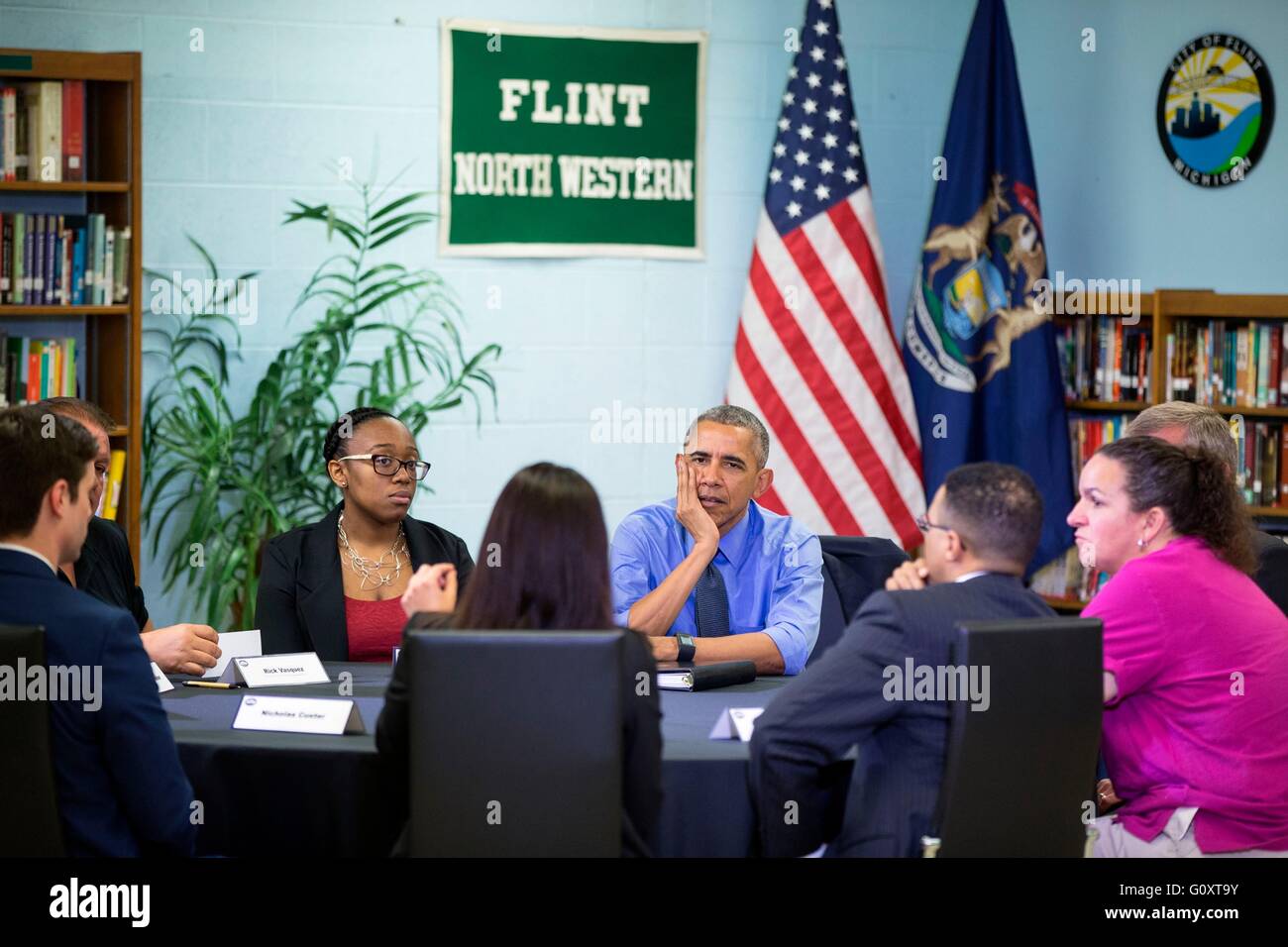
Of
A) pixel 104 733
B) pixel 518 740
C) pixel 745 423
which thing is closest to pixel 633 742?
pixel 518 740

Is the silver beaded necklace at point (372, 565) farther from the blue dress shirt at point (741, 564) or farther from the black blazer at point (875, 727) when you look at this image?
the black blazer at point (875, 727)

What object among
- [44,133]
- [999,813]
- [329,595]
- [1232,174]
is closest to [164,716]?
[329,595]

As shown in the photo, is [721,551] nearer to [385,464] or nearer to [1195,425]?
[385,464]

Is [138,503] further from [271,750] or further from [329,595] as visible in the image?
[271,750]

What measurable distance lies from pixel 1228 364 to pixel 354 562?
310 cm

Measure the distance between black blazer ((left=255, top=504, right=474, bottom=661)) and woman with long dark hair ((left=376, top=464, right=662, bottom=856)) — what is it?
44.3 inches

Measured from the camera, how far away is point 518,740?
2.29m

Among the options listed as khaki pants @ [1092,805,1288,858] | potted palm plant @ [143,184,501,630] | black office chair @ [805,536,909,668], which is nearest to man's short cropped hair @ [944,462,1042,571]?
khaki pants @ [1092,805,1288,858]

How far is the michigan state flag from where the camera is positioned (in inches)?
210

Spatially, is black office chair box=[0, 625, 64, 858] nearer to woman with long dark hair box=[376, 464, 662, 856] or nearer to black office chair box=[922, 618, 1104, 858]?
woman with long dark hair box=[376, 464, 662, 856]

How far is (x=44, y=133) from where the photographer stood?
449 centimetres

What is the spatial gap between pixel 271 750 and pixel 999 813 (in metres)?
1.23

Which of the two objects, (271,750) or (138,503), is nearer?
(271,750)

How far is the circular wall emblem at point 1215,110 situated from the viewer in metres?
5.51
